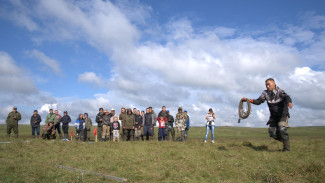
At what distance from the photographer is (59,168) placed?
735cm

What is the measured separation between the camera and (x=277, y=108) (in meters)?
9.95

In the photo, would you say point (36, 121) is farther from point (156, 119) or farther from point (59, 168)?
Result: point (59, 168)

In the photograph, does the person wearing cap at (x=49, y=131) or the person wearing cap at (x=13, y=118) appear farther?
→ the person wearing cap at (x=13, y=118)

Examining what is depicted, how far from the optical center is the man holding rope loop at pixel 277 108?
31.8 feet

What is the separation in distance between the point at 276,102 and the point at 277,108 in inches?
9.5

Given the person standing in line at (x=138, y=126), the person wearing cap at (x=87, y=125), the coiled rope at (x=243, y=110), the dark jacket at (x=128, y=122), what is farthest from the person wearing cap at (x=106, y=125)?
the coiled rope at (x=243, y=110)

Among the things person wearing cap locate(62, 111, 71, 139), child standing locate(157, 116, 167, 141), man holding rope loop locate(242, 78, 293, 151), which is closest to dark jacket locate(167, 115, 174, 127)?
child standing locate(157, 116, 167, 141)

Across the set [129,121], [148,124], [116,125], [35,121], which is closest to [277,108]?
[148,124]

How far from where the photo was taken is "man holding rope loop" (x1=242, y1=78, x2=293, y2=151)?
970 cm

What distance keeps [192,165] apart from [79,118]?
17055 mm

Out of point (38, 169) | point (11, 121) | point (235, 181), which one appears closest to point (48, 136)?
point (11, 121)

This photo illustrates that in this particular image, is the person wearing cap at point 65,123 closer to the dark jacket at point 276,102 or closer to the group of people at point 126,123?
the group of people at point 126,123

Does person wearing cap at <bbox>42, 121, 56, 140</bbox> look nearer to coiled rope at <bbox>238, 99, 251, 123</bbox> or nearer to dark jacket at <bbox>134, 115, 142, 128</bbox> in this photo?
dark jacket at <bbox>134, 115, 142, 128</bbox>

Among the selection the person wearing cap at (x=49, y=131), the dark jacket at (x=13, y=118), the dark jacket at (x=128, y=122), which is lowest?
the person wearing cap at (x=49, y=131)
